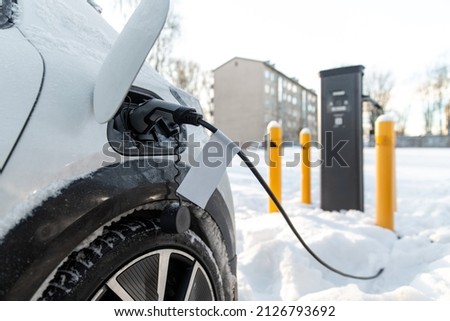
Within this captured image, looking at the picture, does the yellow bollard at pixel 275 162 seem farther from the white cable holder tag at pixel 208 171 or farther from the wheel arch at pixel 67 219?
the wheel arch at pixel 67 219

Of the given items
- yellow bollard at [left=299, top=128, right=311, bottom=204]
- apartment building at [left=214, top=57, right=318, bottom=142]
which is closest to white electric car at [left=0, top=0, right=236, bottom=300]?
yellow bollard at [left=299, top=128, right=311, bottom=204]

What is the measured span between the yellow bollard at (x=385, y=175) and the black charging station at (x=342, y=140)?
1.81 ft

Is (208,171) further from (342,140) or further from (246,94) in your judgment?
(246,94)

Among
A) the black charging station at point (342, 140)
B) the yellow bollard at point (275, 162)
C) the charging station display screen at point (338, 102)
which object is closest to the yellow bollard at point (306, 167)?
the black charging station at point (342, 140)

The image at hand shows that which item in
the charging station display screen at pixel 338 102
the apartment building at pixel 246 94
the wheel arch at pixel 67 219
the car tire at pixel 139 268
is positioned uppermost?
the apartment building at pixel 246 94

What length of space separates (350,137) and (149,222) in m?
3.51

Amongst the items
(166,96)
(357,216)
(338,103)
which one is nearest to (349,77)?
(338,103)

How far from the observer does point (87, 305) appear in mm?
857

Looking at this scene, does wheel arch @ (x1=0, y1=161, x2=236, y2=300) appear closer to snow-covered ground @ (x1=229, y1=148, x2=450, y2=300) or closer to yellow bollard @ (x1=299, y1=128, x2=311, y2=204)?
snow-covered ground @ (x1=229, y1=148, x2=450, y2=300)

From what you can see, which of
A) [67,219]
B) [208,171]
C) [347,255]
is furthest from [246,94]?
[67,219]

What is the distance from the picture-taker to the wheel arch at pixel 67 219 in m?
0.75

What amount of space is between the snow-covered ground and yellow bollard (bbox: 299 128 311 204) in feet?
1.94

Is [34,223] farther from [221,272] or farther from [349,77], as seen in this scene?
[349,77]

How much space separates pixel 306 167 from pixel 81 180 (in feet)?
13.2
